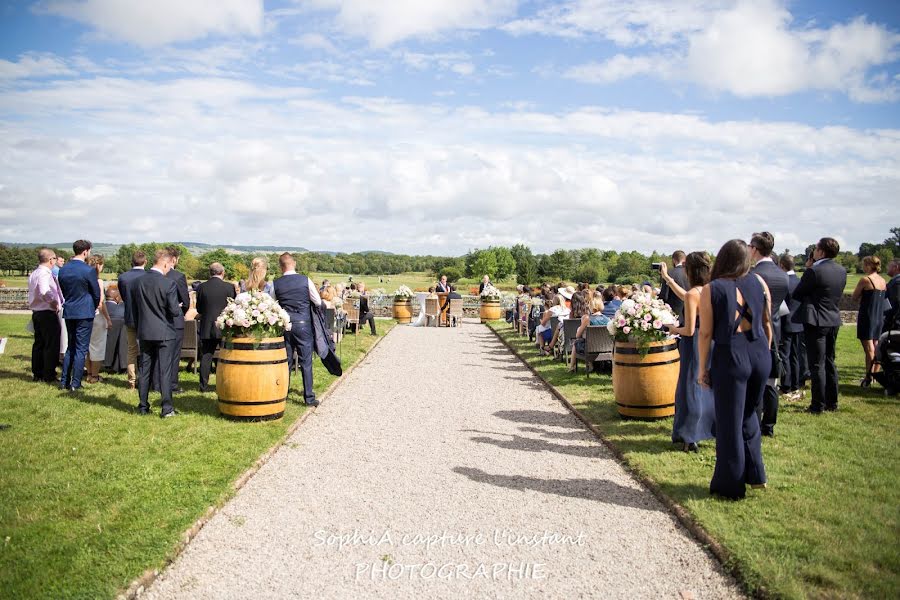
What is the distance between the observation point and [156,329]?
8.59m

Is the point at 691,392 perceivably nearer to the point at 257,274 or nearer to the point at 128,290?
the point at 257,274

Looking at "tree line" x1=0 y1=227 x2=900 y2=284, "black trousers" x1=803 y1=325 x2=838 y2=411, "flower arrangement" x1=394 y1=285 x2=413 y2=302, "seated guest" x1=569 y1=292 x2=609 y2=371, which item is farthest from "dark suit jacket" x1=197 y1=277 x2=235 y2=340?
"tree line" x1=0 y1=227 x2=900 y2=284

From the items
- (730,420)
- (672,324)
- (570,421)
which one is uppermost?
(672,324)

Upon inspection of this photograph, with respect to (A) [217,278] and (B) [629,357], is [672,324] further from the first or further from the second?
(A) [217,278]

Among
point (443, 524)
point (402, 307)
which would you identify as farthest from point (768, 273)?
point (402, 307)

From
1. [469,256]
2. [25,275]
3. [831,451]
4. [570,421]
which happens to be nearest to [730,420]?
[831,451]

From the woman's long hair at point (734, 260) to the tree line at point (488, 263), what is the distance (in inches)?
2929

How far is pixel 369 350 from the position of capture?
1725cm

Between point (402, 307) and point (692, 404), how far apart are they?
2162 centimetres

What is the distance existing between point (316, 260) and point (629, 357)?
132 m

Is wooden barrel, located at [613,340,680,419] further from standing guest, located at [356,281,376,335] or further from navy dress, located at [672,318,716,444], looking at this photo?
standing guest, located at [356,281,376,335]

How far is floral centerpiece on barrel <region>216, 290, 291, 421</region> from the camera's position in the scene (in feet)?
27.0

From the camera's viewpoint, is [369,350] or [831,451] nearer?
[831,451]

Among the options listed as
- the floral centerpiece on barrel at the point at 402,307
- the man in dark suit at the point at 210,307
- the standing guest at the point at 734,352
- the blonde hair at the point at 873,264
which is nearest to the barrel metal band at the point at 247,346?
the man in dark suit at the point at 210,307
